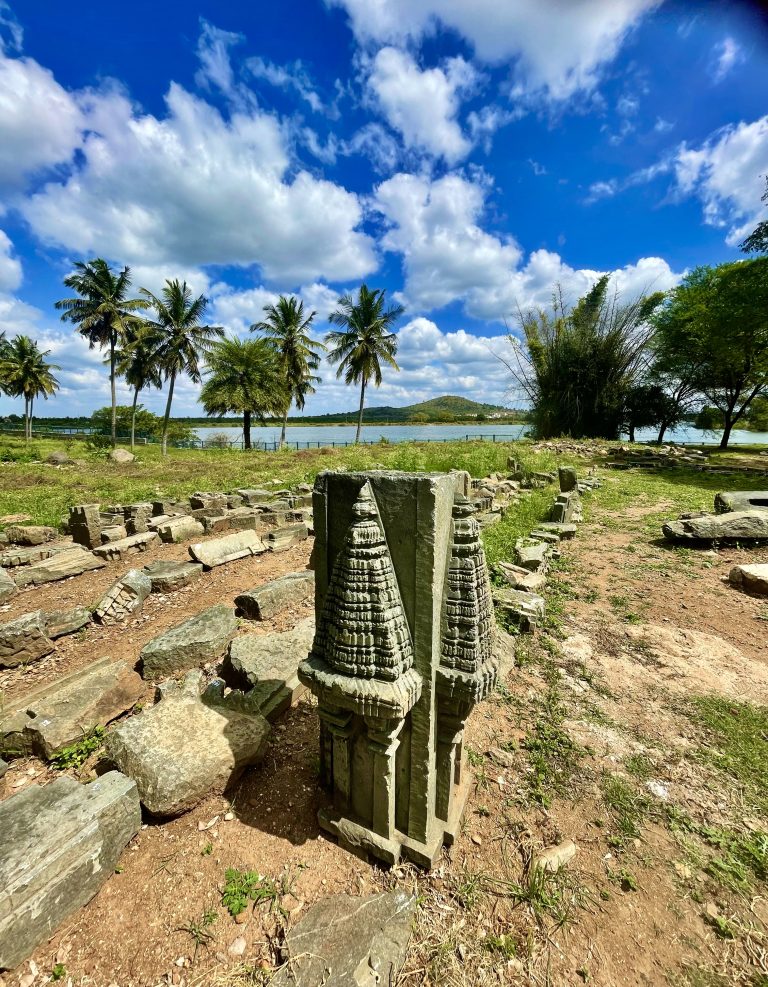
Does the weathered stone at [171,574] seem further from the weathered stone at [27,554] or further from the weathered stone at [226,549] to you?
the weathered stone at [27,554]

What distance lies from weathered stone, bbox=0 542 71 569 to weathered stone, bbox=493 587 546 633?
23.7 ft

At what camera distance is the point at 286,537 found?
7.73 m

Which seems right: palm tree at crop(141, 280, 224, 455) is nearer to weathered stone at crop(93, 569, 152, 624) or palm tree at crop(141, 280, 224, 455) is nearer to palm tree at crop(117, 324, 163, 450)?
palm tree at crop(117, 324, 163, 450)

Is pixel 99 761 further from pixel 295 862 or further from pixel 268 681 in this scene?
pixel 295 862

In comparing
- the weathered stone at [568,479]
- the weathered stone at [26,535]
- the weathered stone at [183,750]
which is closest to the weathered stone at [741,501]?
the weathered stone at [568,479]

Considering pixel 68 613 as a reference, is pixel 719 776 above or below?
below

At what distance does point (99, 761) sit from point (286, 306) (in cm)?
2711

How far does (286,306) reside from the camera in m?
25.5

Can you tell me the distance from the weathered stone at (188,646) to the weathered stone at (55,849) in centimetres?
151

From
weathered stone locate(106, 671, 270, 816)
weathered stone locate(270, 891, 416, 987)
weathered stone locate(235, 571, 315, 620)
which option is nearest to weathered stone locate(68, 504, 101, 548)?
weathered stone locate(235, 571, 315, 620)

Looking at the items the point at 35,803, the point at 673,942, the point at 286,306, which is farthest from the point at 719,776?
the point at 286,306

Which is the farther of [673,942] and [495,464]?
[495,464]

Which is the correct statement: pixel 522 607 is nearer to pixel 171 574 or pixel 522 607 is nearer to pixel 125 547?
pixel 171 574

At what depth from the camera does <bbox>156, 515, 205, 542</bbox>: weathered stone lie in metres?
7.75
